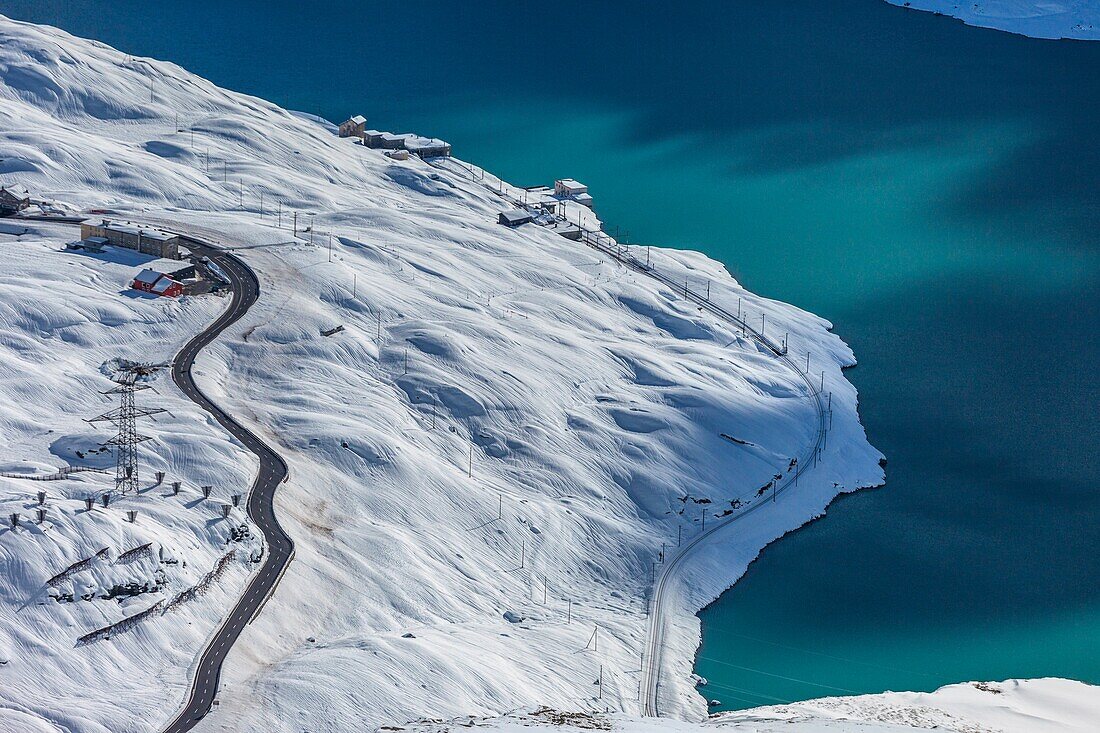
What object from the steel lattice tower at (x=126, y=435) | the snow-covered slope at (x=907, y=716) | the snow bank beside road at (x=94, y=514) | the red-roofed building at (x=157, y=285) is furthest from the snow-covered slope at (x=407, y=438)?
the snow-covered slope at (x=907, y=716)

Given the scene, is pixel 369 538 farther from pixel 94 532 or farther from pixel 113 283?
pixel 113 283

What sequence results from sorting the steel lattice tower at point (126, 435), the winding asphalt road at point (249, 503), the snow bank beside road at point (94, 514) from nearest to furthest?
the snow bank beside road at point (94, 514)
the winding asphalt road at point (249, 503)
the steel lattice tower at point (126, 435)

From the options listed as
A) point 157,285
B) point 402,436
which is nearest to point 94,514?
point 402,436

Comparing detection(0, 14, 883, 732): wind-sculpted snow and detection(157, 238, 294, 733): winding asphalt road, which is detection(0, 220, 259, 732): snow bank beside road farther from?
detection(157, 238, 294, 733): winding asphalt road

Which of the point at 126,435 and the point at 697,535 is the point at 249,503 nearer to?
the point at 126,435

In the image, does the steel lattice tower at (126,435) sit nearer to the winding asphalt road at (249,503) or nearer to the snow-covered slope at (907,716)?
the winding asphalt road at (249,503)

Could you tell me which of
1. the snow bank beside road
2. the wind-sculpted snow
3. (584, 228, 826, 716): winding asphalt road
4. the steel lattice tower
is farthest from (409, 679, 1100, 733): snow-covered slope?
the steel lattice tower
